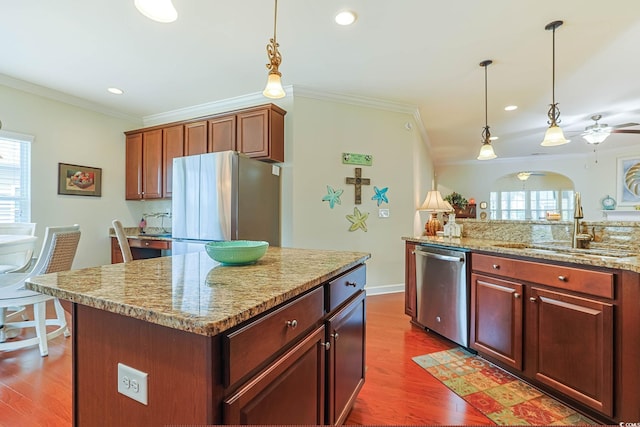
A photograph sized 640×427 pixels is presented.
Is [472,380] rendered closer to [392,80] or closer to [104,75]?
[392,80]

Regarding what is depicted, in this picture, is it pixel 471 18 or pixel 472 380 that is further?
pixel 471 18

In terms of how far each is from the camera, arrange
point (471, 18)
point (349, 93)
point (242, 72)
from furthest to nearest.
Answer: point (349, 93)
point (242, 72)
point (471, 18)

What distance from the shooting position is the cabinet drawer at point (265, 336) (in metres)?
0.68

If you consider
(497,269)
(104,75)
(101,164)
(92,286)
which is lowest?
(497,269)

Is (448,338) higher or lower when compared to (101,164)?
lower

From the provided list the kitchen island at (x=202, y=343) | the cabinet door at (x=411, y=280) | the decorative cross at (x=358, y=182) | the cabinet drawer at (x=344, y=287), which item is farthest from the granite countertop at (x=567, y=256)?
the decorative cross at (x=358, y=182)

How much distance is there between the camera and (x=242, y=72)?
123 inches

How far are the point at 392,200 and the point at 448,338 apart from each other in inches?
78.6

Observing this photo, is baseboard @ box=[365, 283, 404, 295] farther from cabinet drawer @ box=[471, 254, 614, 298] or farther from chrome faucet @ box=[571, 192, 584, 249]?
chrome faucet @ box=[571, 192, 584, 249]

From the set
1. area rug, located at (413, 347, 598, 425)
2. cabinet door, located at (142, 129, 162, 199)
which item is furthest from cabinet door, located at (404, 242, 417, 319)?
cabinet door, located at (142, 129, 162, 199)

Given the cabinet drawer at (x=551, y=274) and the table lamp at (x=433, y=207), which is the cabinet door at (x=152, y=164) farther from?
the cabinet drawer at (x=551, y=274)

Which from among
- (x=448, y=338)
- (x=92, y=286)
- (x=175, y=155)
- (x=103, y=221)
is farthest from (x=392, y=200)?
(x=103, y=221)

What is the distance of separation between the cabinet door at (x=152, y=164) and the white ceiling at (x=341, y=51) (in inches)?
18.0

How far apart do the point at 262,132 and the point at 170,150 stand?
153 cm
